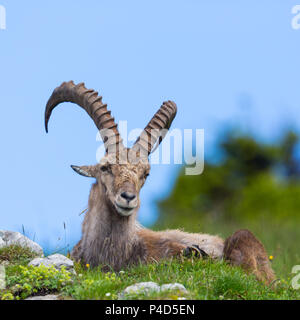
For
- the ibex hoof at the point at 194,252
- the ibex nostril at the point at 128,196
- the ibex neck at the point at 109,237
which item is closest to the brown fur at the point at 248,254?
the ibex hoof at the point at 194,252

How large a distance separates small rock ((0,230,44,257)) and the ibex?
673 millimetres

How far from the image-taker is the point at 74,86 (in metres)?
11.4

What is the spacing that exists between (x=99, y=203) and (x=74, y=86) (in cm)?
238

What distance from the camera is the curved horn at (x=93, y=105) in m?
10.6

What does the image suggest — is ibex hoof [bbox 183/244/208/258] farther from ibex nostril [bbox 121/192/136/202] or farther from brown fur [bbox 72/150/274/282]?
ibex nostril [bbox 121/192/136/202]

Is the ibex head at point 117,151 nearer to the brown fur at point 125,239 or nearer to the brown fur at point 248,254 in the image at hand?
the brown fur at point 125,239

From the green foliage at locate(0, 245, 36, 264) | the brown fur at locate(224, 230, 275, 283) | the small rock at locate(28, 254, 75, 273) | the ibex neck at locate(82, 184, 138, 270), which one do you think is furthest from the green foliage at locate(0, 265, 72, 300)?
the brown fur at locate(224, 230, 275, 283)

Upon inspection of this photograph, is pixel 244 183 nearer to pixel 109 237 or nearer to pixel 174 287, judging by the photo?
pixel 109 237

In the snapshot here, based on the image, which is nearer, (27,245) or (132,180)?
(132,180)

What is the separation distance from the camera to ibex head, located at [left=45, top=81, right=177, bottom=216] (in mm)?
9641

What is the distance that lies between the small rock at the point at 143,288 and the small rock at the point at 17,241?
10.3 feet
